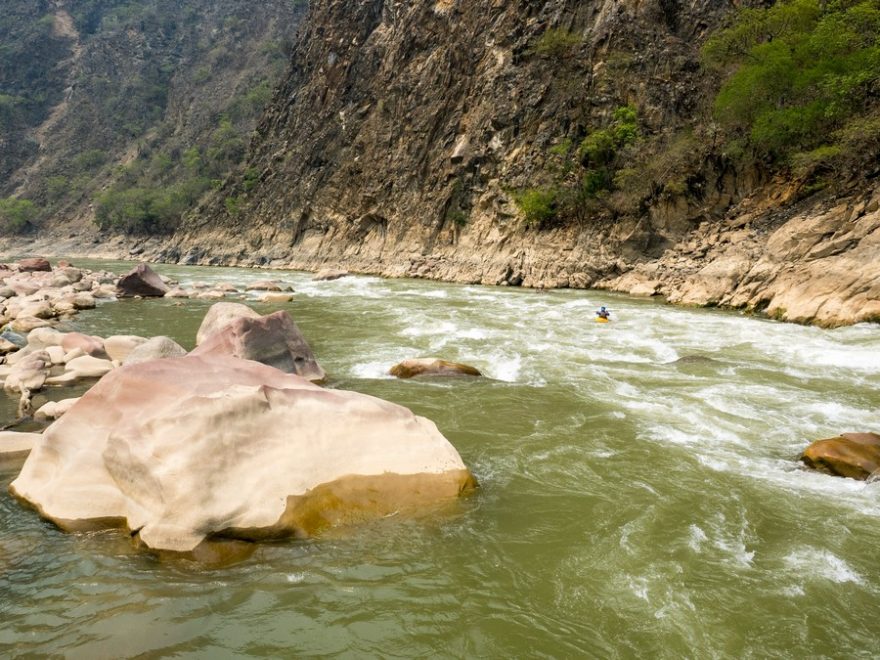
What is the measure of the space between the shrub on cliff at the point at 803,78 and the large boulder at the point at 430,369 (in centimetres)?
1574

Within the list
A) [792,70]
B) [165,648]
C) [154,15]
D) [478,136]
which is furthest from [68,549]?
[154,15]

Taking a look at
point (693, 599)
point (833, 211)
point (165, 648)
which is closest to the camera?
point (165, 648)

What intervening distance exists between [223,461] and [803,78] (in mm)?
24654

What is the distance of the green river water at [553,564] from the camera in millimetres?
3049

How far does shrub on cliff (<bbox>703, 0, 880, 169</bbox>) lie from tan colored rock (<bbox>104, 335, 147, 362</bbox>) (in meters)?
20.2

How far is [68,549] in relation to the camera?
3857 millimetres

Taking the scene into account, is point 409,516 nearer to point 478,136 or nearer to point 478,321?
point 478,321

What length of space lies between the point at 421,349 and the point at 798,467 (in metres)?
7.10

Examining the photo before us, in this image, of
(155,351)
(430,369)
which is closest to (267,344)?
(155,351)

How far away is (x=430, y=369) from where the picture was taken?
8891 mm

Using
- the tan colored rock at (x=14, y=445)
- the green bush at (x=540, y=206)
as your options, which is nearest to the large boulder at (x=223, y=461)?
the tan colored rock at (x=14, y=445)

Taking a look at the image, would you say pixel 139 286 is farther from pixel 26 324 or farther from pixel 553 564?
pixel 553 564

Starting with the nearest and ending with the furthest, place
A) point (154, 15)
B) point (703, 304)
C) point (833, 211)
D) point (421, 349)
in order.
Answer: point (421, 349) < point (833, 211) < point (703, 304) < point (154, 15)

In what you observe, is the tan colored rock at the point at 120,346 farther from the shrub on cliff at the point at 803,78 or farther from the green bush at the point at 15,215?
the green bush at the point at 15,215
